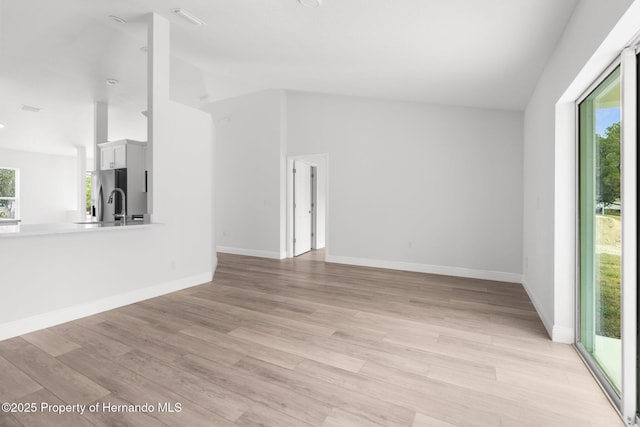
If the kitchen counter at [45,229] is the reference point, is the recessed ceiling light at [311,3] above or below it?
above

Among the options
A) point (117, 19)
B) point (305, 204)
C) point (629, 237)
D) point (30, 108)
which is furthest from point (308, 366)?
point (30, 108)

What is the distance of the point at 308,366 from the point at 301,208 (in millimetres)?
4806

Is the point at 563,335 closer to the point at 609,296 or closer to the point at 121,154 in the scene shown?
the point at 609,296

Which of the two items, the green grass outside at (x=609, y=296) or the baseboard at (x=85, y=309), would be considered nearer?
the green grass outside at (x=609, y=296)

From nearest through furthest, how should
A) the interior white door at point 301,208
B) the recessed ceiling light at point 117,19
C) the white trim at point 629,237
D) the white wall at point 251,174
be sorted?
the white trim at point 629,237, the recessed ceiling light at point 117,19, the white wall at point 251,174, the interior white door at point 301,208

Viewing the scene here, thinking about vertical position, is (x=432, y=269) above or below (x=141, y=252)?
below

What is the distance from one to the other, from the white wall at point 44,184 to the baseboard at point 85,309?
7.70m

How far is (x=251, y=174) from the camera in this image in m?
6.44

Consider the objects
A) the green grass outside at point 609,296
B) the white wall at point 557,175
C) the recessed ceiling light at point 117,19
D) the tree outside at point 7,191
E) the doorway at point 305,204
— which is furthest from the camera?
the tree outside at point 7,191

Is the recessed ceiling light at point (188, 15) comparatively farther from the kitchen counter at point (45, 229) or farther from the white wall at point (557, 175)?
the white wall at point (557, 175)

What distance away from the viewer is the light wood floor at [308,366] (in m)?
1.64

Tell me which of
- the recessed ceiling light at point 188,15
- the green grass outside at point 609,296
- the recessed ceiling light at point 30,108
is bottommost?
the green grass outside at point 609,296

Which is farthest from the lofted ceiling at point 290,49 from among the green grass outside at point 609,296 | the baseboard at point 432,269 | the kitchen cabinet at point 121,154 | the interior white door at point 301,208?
the baseboard at point 432,269

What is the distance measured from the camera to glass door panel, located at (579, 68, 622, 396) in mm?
1861
